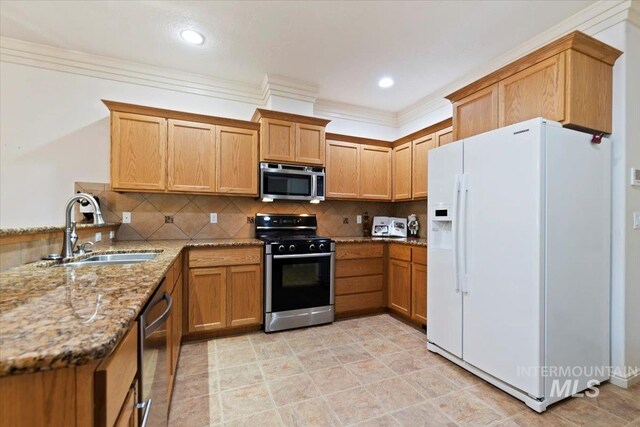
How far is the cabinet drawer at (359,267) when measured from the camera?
10.6ft

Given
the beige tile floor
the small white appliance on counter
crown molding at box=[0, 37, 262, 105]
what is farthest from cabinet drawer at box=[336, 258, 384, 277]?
crown molding at box=[0, 37, 262, 105]

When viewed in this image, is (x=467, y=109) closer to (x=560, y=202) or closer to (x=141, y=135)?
(x=560, y=202)

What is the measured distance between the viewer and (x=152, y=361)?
1105 millimetres

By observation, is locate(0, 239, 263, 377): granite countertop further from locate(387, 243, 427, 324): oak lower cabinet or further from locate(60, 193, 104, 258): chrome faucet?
locate(387, 243, 427, 324): oak lower cabinet

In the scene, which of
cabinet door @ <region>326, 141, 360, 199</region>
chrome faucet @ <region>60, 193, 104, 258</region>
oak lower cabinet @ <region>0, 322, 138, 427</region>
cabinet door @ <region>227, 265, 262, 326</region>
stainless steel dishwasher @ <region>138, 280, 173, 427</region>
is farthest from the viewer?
cabinet door @ <region>326, 141, 360, 199</region>

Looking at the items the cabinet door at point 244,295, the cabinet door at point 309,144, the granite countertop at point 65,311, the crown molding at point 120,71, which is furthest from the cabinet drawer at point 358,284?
the crown molding at point 120,71

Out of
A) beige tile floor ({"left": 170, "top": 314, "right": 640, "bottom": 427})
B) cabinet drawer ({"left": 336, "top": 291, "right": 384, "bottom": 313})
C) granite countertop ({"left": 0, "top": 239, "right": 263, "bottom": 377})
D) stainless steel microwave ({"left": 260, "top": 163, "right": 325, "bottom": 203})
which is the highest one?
stainless steel microwave ({"left": 260, "top": 163, "right": 325, "bottom": 203})

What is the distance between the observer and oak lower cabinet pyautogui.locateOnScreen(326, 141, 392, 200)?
11.7ft

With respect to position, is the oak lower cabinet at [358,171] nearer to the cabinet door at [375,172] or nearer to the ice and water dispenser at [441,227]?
the cabinet door at [375,172]

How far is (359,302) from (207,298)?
5.45ft

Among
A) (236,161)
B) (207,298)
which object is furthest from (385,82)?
(207,298)

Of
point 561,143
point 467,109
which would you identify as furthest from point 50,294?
point 467,109

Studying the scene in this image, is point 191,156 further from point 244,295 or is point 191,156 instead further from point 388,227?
point 388,227

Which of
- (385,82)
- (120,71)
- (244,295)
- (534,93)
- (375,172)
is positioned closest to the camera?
(534,93)
